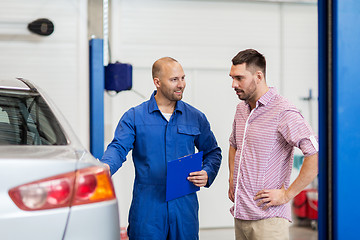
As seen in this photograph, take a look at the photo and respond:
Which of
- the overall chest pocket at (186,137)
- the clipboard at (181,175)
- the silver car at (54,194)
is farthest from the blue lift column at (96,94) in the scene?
the silver car at (54,194)

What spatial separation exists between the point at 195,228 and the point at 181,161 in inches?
21.0

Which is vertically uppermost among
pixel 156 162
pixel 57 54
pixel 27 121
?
pixel 57 54

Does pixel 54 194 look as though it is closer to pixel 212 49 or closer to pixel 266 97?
pixel 266 97

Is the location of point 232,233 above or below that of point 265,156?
below

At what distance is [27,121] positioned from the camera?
7.00 ft

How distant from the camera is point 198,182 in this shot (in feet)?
10.3

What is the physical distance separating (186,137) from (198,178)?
1.00ft

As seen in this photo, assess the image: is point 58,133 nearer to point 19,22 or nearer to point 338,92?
point 338,92

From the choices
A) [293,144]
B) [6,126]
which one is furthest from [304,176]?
[6,126]

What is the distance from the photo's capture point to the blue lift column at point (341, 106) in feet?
6.51

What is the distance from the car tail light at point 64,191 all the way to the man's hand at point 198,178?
138cm

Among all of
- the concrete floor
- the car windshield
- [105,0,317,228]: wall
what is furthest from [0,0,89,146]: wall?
the car windshield

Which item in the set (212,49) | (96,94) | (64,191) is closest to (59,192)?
(64,191)

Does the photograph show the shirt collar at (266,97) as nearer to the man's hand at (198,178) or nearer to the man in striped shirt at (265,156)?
the man in striped shirt at (265,156)
